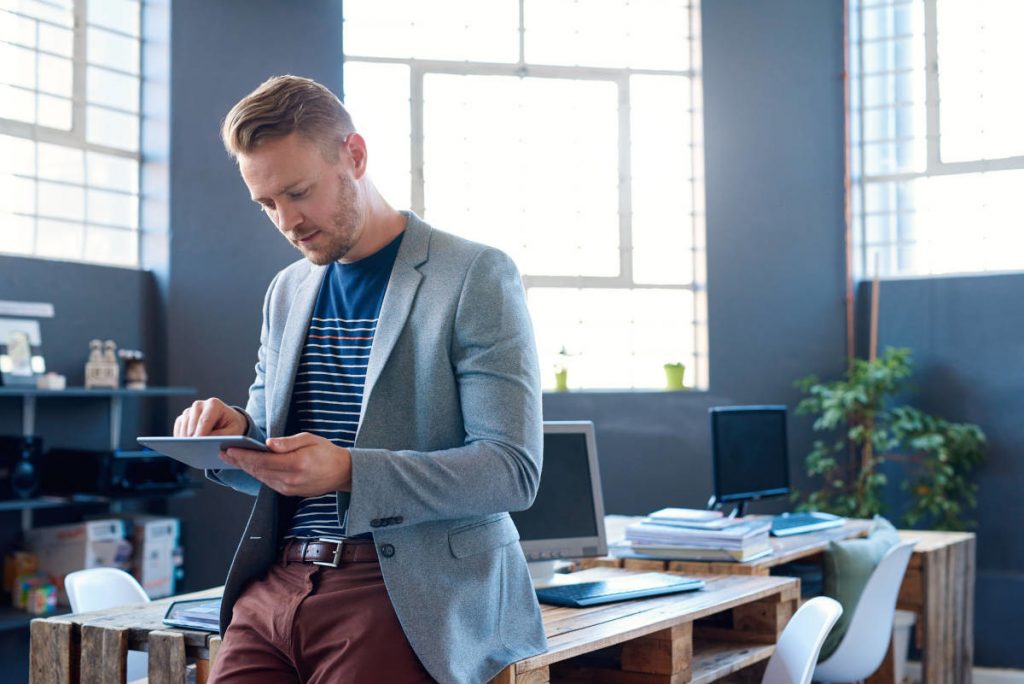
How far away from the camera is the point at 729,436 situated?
420 cm

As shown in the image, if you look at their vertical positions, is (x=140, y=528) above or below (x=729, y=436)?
below

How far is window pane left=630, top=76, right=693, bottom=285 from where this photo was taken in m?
6.20

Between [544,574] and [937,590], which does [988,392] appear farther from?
[544,574]

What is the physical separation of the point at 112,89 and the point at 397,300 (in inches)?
163

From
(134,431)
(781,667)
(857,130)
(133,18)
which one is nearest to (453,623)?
(781,667)

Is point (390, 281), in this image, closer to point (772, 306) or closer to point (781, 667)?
point (781, 667)

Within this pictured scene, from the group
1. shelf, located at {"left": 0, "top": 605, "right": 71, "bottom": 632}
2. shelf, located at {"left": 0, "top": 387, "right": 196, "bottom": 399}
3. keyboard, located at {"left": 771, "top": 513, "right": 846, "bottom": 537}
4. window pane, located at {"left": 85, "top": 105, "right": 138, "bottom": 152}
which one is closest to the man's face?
keyboard, located at {"left": 771, "top": 513, "right": 846, "bottom": 537}

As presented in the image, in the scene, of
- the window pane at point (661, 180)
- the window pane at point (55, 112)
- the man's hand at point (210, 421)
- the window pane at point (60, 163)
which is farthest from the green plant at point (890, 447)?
the man's hand at point (210, 421)

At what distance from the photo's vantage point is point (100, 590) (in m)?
3.03

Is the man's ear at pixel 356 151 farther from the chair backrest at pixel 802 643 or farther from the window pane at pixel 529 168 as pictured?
the window pane at pixel 529 168

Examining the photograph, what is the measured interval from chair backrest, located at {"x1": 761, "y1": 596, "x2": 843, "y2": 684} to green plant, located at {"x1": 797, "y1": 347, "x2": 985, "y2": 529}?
2.91 m

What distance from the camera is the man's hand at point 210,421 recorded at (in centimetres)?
174

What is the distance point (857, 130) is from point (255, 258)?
10.5ft

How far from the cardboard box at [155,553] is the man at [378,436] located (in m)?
3.17
